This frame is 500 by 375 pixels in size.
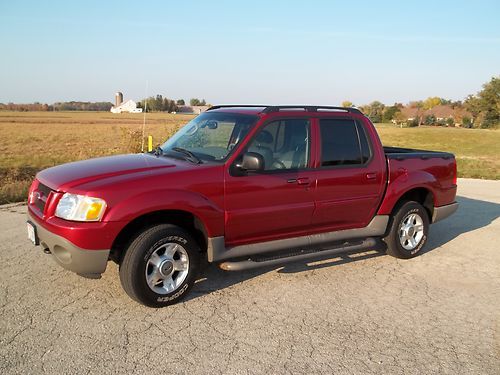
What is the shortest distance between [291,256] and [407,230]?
1935mm

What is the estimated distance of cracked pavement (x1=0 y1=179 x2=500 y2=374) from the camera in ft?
11.0

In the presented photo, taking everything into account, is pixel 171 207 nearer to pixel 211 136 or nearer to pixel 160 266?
pixel 160 266

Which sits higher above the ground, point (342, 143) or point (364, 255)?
point (342, 143)

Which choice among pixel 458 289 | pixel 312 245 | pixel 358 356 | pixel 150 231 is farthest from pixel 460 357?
pixel 150 231

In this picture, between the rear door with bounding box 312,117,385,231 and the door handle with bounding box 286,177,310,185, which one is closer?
the door handle with bounding box 286,177,310,185

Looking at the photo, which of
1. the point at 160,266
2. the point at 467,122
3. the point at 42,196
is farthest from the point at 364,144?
the point at 467,122

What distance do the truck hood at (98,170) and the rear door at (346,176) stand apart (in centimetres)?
163

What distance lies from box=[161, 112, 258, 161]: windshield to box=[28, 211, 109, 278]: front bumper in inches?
55.4

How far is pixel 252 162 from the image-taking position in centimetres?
434

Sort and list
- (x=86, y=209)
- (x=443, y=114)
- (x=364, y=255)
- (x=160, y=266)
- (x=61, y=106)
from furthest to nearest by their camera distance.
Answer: (x=61, y=106) → (x=443, y=114) → (x=364, y=255) → (x=160, y=266) → (x=86, y=209)

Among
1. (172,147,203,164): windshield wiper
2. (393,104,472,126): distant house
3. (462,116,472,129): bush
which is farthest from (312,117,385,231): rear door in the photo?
(393,104,472,126): distant house

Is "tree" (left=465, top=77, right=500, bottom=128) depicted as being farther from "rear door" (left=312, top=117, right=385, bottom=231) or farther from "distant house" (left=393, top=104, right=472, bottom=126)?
"rear door" (left=312, top=117, right=385, bottom=231)

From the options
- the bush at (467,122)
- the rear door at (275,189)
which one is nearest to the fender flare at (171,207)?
the rear door at (275,189)

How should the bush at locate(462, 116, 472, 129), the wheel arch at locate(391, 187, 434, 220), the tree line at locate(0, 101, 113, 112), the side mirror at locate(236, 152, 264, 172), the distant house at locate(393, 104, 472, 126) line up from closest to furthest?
1. the side mirror at locate(236, 152, 264, 172)
2. the wheel arch at locate(391, 187, 434, 220)
3. the bush at locate(462, 116, 472, 129)
4. the distant house at locate(393, 104, 472, 126)
5. the tree line at locate(0, 101, 113, 112)
